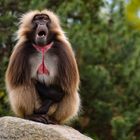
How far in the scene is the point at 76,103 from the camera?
6762mm

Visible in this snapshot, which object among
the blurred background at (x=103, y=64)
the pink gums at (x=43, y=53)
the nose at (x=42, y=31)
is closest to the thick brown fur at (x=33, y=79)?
the pink gums at (x=43, y=53)

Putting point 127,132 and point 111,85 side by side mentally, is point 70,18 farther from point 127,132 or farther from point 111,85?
point 127,132

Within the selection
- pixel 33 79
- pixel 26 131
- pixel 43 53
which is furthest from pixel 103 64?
pixel 26 131

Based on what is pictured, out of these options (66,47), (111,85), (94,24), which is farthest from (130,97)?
(66,47)

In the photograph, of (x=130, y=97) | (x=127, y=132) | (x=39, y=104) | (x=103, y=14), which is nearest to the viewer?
(x=39, y=104)

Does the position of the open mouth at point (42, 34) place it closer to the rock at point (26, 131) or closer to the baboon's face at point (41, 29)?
the baboon's face at point (41, 29)

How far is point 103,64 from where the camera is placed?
12672 mm

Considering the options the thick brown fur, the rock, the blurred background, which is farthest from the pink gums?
the blurred background

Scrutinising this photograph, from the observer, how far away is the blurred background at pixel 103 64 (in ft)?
37.7

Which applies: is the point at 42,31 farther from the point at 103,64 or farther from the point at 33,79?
the point at 103,64

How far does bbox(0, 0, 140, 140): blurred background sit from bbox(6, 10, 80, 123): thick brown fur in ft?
13.9

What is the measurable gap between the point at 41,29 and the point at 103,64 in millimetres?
6369

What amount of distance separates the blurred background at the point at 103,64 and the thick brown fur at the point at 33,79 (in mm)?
4233

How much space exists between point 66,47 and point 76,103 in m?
0.72
